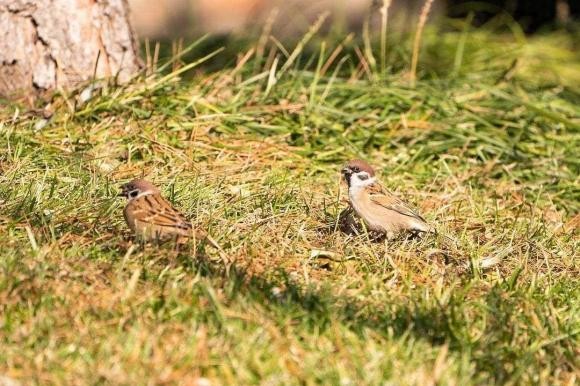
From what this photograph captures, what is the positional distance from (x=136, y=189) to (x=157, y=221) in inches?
18.9

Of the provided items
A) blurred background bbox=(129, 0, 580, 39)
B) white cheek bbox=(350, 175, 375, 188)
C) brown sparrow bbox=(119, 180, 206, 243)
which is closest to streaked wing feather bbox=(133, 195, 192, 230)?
brown sparrow bbox=(119, 180, 206, 243)

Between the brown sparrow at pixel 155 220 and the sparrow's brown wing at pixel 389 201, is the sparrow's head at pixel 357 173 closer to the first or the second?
the sparrow's brown wing at pixel 389 201

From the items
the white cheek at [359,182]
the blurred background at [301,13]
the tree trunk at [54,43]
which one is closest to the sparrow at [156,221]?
the white cheek at [359,182]

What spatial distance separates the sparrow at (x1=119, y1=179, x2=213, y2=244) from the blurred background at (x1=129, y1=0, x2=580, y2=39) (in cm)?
308

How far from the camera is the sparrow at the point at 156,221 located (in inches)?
205

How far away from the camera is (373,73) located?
8.73 meters

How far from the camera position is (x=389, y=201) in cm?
630

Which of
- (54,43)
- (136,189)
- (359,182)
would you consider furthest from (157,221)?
(54,43)

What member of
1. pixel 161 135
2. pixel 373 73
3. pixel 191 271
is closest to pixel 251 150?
pixel 161 135

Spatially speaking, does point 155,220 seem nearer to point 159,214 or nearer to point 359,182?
point 159,214

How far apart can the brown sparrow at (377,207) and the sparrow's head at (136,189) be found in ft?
3.95

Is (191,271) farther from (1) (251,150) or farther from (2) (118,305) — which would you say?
(1) (251,150)

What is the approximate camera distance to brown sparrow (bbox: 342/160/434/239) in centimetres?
607

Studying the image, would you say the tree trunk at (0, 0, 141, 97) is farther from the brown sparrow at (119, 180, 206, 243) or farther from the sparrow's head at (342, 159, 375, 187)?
the brown sparrow at (119, 180, 206, 243)
